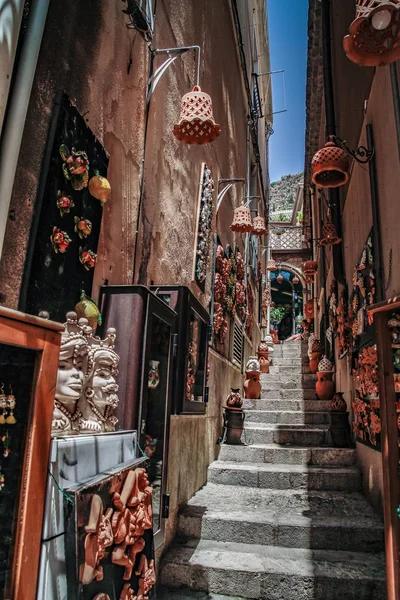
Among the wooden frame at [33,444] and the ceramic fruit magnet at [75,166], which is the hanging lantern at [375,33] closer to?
the ceramic fruit magnet at [75,166]

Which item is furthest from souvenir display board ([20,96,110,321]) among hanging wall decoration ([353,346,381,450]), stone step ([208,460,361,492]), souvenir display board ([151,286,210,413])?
stone step ([208,460,361,492])

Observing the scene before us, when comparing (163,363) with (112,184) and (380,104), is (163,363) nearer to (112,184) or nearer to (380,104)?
(112,184)

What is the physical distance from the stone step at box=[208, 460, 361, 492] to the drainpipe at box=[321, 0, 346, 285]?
284cm

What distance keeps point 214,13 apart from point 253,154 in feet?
16.4

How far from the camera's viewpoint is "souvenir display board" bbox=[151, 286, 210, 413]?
2.95m

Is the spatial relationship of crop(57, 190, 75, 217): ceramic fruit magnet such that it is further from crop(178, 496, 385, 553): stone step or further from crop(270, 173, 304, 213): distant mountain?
crop(270, 173, 304, 213): distant mountain

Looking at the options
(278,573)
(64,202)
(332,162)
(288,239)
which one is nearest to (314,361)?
(332,162)

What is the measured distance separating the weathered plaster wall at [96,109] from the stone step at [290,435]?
4149 millimetres

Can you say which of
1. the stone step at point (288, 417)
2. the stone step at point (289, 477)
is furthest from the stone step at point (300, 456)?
the stone step at point (288, 417)

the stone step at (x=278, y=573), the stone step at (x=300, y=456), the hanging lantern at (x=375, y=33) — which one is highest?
the hanging lantern at (x=375, y=33)

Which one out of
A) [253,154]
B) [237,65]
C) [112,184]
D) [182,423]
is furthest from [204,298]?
[253,154]

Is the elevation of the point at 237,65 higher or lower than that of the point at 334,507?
higher

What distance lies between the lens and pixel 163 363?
2.74 metres

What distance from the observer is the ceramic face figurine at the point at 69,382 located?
1.55 m
